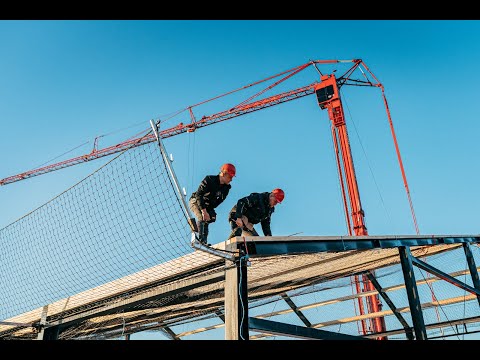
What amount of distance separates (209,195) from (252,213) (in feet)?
2.78

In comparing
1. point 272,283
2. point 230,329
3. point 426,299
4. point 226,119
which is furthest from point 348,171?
point 230,329

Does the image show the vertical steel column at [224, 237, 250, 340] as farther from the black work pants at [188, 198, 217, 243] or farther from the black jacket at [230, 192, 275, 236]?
the black jacket at [230, 192, 275, 236]

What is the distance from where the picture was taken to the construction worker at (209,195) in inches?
219

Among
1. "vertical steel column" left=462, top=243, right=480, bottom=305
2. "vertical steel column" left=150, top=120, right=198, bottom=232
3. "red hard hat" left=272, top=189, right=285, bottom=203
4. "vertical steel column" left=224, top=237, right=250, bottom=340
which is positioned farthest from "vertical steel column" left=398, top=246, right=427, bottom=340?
"vertical steel column" left=150, top=120, right=198, bottom=232

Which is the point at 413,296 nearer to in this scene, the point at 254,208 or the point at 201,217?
the point at 254,208

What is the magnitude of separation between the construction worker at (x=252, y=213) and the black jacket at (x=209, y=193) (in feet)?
1.21

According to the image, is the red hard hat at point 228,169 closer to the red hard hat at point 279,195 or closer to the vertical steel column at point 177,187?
the red hard hat at point 279,195

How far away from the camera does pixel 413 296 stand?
4.78 m

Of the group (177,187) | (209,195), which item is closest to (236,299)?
(177,187)

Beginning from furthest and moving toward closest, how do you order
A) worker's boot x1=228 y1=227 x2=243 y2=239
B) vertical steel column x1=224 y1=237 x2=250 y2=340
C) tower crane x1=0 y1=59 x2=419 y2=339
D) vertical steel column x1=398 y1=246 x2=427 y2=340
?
tower crane x1=0 y1=59 x2=419 y2=339, worker's boot x1=228 y1=227 x2=243 y2=239, vertical steel column x1=398 y1=246 x2=427 y2=340, vertical steel column x1=224 y1=237 x2=250 y2=340

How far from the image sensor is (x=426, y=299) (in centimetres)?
760

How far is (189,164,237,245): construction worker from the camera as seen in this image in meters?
5.55
